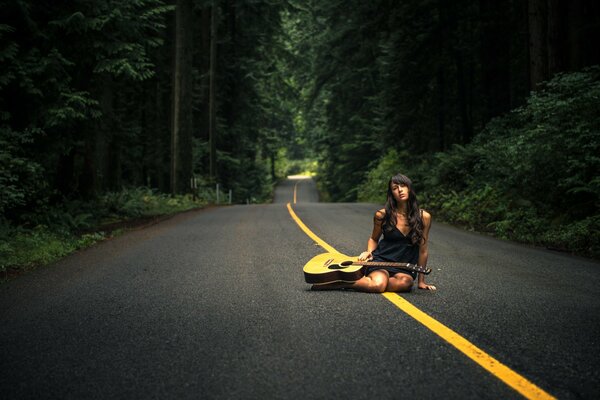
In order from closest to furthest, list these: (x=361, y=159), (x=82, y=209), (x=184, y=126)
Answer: (x=82, y=209)
(x=184, y=126)
(x=361, y=159)

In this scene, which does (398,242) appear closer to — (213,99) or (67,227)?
(67,227)

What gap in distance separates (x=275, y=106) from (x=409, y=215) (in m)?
36.1

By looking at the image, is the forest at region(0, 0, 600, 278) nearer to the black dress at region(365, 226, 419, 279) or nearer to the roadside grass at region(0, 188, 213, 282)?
the roadside grass at region(0, 188, 213, 282)

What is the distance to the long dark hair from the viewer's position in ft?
17.0

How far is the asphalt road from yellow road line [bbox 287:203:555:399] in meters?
0.07

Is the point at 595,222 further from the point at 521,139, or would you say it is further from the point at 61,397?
the point at 61,397

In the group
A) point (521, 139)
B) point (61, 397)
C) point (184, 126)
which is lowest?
point (61, 397)

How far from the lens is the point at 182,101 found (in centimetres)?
2284

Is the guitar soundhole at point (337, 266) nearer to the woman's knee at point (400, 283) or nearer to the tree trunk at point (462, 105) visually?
the woman's knee at point (400, 283)

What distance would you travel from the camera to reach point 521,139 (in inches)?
467

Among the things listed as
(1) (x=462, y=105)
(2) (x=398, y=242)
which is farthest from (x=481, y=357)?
(1) (x=462, y=105)

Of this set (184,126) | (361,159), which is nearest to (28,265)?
(184,126)

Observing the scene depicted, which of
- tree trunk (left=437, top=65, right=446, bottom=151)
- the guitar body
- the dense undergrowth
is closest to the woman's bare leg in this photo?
the guitar body

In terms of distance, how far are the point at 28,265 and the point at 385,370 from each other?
6.88 metres
